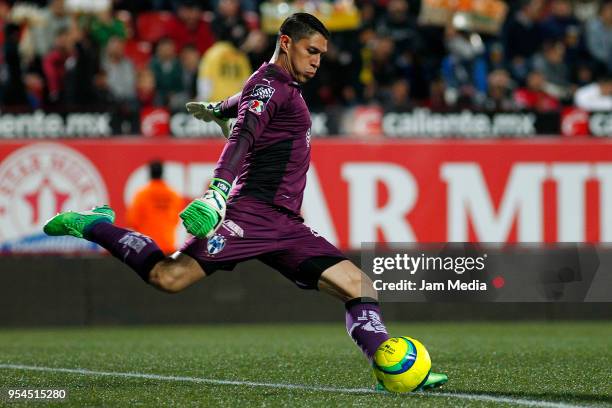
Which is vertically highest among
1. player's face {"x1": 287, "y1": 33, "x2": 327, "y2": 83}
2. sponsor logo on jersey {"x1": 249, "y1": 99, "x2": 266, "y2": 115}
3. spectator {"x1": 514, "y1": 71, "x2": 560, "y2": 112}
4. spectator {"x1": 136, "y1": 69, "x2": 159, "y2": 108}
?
player's face {"x1": 287, "y1": 33, "x2": 327, "y2": 83}

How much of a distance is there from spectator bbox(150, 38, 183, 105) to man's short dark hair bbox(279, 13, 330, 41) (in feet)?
26.4

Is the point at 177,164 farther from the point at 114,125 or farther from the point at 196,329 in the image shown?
the point at 196,329

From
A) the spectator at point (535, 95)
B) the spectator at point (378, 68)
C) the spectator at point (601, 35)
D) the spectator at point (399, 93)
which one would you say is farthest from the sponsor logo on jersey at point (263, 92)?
the spectator at point (601, 35)

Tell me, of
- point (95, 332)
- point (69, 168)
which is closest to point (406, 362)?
point (95, 332)

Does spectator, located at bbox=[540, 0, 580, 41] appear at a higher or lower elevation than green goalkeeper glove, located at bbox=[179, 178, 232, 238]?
higher

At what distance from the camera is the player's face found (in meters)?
6.57

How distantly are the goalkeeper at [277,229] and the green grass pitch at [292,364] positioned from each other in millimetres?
533

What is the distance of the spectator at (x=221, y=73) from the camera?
14055mm

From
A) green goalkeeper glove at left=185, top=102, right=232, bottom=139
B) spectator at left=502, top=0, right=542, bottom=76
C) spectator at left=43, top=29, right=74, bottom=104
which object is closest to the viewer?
green goalkeeper glove at left=185, top=102, right=232, bottom=139

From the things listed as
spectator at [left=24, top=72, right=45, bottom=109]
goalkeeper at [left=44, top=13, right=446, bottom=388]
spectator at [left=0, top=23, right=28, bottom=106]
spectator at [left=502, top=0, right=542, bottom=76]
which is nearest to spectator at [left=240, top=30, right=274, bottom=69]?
spectator at [left=24, top=72, right=45, bottom=109]

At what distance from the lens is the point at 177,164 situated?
13680 millimetres

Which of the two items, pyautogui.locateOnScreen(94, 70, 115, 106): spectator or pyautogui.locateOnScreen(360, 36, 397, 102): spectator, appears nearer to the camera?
pyautogui.locateOnScreen(94, 70, 115, 106): spectator

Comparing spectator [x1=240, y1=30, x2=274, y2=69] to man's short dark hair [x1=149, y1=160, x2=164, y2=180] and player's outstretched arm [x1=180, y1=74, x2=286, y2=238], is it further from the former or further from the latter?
player's outstretched arm [x1=180, y1=74, x2=286, y2=238]

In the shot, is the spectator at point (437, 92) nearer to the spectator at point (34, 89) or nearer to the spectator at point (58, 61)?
the spectator at point (58, 61)
